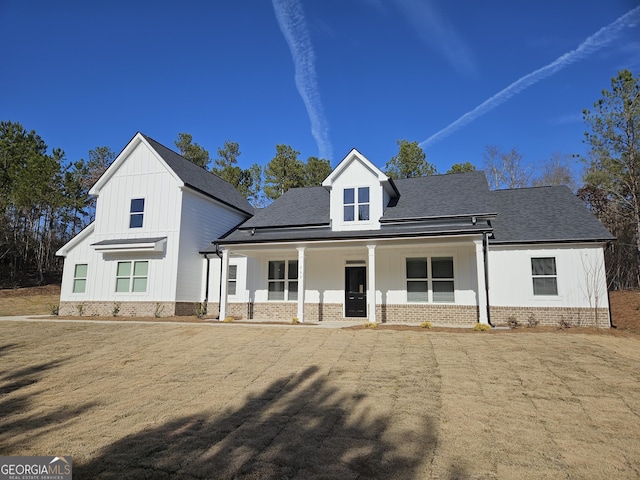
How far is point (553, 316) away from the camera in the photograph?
15.0m

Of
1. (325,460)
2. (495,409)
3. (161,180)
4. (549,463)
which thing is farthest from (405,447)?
(161,180)

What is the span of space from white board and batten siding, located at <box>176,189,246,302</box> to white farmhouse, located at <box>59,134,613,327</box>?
7 centimetres

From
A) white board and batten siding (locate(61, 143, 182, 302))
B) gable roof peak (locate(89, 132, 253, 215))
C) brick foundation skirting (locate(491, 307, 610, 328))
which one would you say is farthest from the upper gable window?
brick foundation skirting (locate(491, 307, 610, 328))

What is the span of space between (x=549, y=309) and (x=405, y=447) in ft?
41.3

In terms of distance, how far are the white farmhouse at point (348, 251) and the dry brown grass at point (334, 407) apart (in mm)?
4249

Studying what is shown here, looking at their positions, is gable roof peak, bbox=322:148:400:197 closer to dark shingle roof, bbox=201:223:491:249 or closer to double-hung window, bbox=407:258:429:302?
dark shingle roof, bbox=201:223:491:249

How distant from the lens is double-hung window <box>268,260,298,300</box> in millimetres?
18391

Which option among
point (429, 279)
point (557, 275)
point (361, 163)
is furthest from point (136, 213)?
point (557, 275)

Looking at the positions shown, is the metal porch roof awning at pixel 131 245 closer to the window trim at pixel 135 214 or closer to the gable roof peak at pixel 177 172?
the window trim at pixel 135 214

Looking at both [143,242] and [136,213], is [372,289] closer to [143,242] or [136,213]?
[143,242]

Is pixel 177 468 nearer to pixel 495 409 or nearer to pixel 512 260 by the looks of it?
pixel 495 409

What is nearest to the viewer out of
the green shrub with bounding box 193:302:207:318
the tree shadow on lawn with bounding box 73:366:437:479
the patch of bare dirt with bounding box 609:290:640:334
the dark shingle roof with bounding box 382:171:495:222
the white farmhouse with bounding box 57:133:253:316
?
the tree shadow on lawn with bounding box 73:366:437:479

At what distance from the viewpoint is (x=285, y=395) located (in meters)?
7.11

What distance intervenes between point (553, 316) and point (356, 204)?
8712 millimetres
